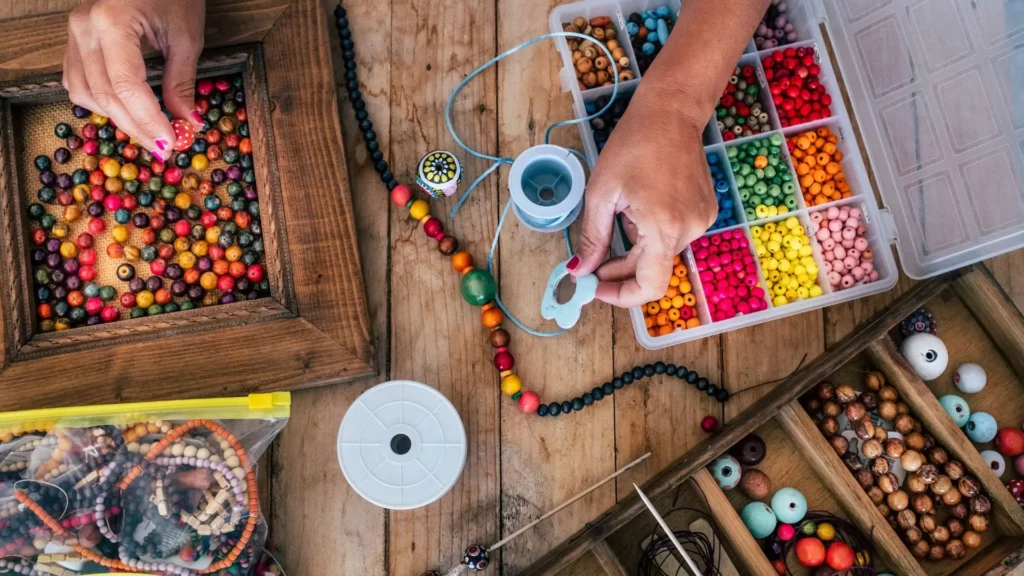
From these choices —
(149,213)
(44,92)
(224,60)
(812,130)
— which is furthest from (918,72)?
(44,92)

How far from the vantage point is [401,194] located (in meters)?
1.23

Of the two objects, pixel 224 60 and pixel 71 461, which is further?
pixel 224 60

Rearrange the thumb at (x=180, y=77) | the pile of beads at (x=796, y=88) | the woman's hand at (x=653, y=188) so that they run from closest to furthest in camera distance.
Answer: the woman's hand at (x=653, y=188)
the thumb at (x=180, y=77)
the pile of beads at (x=796, y=88)

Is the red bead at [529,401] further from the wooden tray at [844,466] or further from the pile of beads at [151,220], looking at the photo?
the pile of beads at [151,220]

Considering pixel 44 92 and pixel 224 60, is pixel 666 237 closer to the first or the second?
pixel 224 60

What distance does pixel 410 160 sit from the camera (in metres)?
1.29

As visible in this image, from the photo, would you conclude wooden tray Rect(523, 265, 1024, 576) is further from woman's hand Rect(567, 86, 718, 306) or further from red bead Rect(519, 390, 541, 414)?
woman's hand Rect(567, 86, 718, 306)

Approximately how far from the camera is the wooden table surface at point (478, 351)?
46.9 inches

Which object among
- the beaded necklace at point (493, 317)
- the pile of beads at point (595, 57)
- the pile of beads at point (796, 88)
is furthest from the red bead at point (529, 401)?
the pile of beads at point (796, 88)

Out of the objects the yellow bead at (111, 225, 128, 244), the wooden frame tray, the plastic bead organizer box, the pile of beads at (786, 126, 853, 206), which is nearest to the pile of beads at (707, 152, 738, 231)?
the plastic bead organizer box

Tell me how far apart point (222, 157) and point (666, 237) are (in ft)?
2.57

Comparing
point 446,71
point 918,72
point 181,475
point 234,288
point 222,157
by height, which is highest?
point 446,71

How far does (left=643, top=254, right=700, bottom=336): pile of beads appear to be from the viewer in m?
1.24

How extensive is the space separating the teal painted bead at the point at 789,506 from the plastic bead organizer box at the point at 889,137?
289 mm
